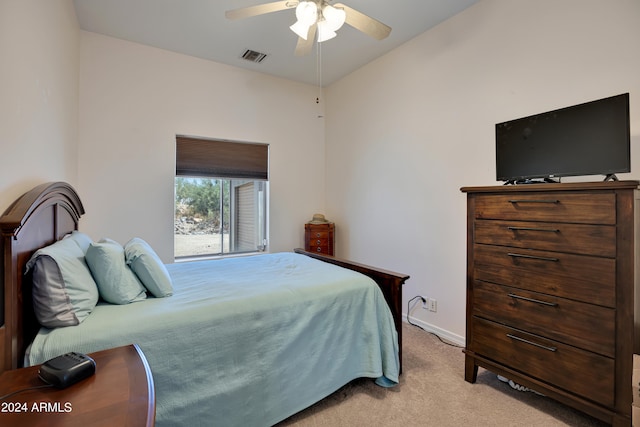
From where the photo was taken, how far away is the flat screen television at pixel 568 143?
152 cm

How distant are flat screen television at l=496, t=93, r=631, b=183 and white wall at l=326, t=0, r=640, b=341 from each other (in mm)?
349

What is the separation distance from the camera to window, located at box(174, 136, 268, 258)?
11.6 ft

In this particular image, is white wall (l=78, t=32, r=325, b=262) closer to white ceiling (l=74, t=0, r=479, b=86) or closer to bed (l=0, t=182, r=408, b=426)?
white ceiling (l=74, t=0, r=479, b=86)

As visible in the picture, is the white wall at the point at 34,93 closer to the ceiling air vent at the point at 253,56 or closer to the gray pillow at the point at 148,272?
the gray pillow at the point at 148,272

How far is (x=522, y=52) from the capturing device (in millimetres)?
2229

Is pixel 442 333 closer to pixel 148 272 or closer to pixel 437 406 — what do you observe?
pixel 437 406

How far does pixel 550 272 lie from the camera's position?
162 cm

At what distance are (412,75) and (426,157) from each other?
89cm

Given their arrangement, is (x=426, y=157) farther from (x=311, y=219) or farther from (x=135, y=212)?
(x=135, y=212)

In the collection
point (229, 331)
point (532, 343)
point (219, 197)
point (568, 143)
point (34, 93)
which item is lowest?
point (532, 343)

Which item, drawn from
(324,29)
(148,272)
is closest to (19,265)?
(148,272)

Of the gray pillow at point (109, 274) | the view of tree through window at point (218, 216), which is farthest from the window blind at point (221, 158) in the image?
the gray pillow at point (109, 274)

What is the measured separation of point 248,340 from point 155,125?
280cm

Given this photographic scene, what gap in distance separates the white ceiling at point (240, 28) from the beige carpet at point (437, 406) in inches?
117
